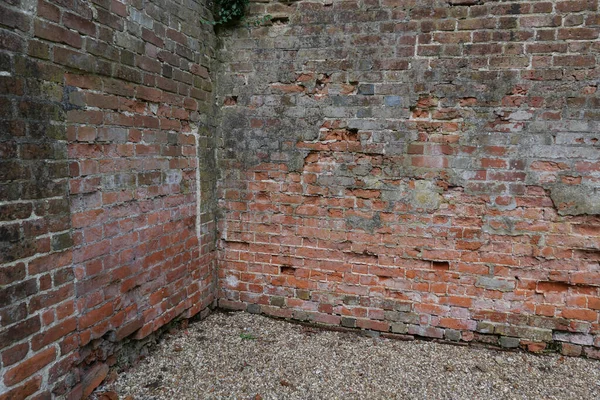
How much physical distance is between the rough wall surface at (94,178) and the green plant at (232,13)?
18cm

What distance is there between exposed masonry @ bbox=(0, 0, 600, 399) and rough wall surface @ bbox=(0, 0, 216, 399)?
0.02m

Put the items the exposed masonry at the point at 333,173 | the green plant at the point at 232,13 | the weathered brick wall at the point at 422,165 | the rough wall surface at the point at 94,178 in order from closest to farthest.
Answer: the rough wall surface at the point at 94,178 < the exposed masonry at the point at 333,173 < the weathered brick wall at the point at 422,165 < the green plant at the point at 232,13

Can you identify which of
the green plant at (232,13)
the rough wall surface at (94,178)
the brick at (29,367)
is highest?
the green plant at (232,13)

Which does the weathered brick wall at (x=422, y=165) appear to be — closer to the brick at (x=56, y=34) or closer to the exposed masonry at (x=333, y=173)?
the exposed masonry at (x=333, y=173)

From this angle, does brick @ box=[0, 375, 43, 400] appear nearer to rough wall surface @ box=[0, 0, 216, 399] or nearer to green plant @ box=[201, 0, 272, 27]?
rough wall surface @ box=[0, 0, 216, 399]

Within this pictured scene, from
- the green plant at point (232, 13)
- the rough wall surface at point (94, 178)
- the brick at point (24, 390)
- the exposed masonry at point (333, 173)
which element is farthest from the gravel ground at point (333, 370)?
the green plant at point (232, 13)

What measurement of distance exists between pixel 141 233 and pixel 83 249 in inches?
18.5

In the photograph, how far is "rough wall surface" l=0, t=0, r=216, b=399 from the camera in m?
1.73

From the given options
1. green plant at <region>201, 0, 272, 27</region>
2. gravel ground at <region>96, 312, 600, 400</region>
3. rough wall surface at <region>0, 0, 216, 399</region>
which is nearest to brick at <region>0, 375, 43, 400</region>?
rough wall surface at <region>0, 0, 216, 399</region>

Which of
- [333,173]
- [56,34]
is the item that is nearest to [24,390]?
[56,34]

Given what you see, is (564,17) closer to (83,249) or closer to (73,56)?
(73,56)

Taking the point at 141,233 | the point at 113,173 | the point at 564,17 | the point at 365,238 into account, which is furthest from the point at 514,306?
the point at 113,173

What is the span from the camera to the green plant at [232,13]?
307 cm

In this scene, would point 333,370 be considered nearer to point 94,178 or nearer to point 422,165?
point 422,165
